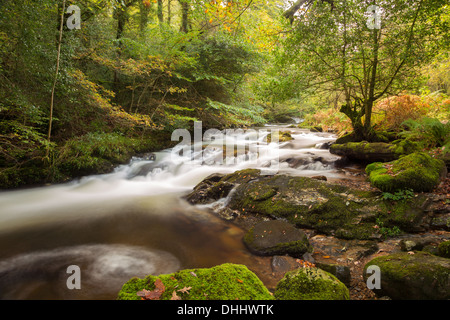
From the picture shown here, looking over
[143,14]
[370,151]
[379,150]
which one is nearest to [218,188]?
[370,151]

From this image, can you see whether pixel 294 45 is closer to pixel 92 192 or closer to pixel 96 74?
pixel 92 192

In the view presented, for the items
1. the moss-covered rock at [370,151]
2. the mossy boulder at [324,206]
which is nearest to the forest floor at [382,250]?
the mossy boulder at [324,206]

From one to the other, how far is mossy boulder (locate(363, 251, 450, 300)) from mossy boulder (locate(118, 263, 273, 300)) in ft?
4.72

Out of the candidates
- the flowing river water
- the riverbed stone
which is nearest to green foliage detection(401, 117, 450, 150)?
the flowing river water

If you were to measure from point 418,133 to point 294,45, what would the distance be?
463cm

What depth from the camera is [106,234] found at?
449 cm

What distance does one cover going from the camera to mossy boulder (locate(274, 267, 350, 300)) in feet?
6.49

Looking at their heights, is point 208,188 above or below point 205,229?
above

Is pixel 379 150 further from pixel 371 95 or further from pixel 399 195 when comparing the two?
pixel 399 195

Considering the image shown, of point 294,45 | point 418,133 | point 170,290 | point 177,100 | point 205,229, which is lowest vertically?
point 205,229

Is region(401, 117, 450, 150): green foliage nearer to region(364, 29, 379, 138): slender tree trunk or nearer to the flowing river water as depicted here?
region(364, 29, 379, 138): slender tree trunk

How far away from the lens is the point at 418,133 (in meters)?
6.46

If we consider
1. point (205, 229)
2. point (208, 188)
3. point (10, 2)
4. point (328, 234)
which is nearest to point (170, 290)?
point (205, 229)
